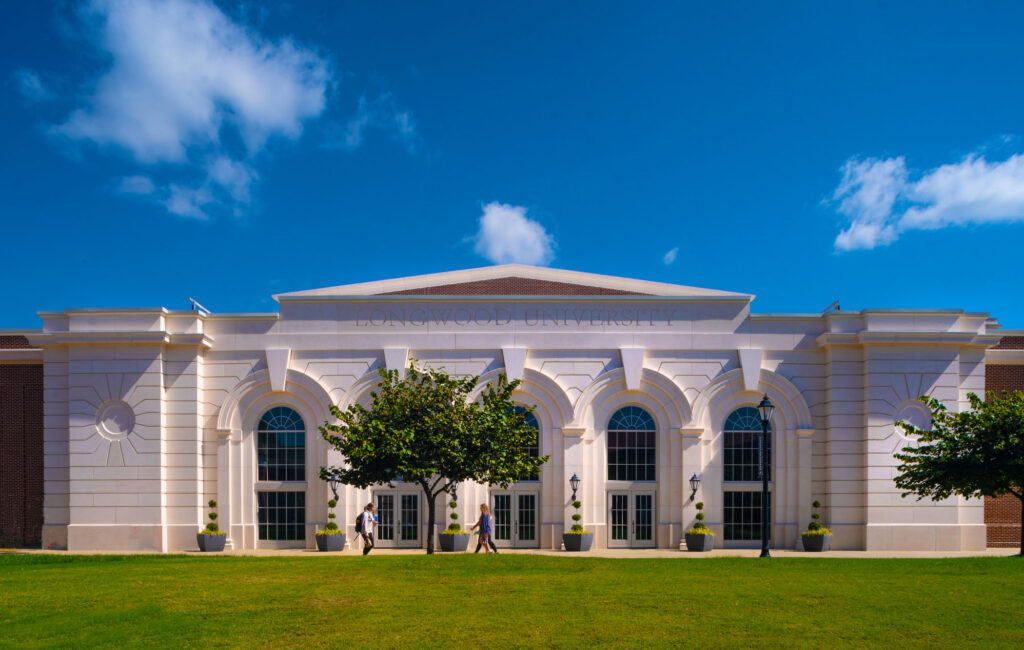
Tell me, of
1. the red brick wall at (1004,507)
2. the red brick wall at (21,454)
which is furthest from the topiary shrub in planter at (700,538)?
the red brick wall at (21,454)

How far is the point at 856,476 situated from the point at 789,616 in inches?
567

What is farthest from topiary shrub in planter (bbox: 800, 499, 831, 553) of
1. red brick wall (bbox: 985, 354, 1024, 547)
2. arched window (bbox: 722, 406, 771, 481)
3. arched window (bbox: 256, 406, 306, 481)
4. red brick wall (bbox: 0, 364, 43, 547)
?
red brick wall (bbox: 0, 364, 43, 547)

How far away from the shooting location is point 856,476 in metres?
23.7

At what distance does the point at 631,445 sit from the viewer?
80.1ft

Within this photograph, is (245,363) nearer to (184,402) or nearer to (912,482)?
(184,402)

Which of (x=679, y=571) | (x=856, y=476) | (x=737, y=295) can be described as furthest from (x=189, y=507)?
(x=856, y=476)

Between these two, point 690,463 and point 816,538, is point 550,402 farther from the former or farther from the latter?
point 816,538

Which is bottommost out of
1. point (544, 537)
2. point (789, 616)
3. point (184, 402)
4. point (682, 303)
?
point (544, 537)

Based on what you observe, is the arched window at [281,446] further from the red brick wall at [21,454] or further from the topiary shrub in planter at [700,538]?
the topiary shrub in planter at [700,538]

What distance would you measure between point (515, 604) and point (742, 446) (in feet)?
48.2

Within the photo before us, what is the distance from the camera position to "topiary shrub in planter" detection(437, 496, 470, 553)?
2288cm

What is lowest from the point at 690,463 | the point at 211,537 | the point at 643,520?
the point at 211,537

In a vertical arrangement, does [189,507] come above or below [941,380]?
below

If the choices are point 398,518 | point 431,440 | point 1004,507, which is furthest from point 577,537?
point 1004,507
